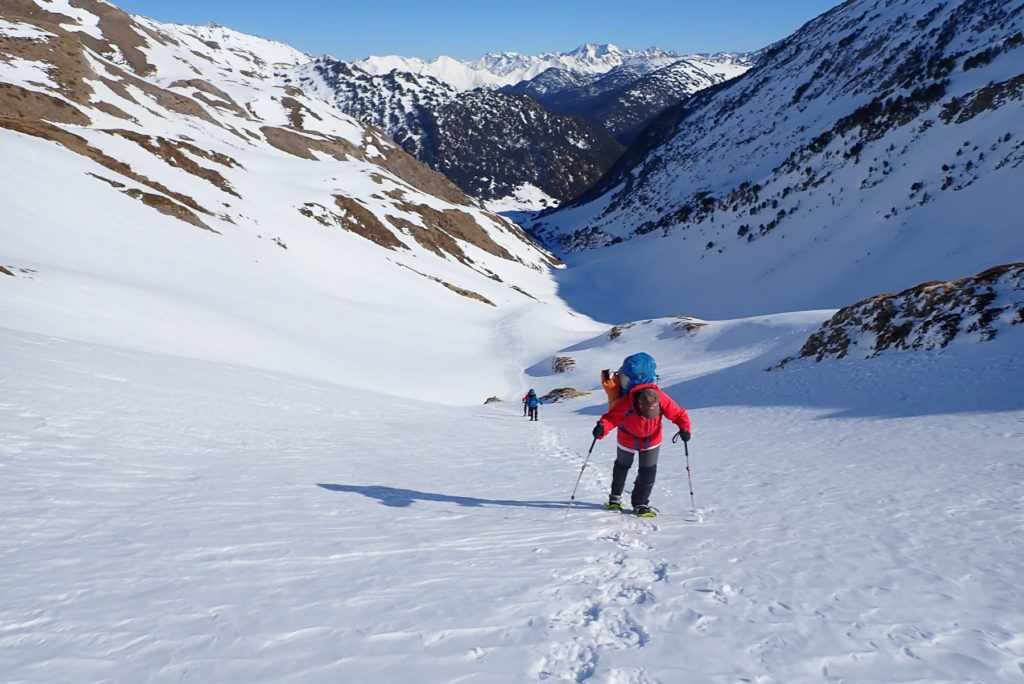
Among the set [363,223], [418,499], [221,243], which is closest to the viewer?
[418,499]

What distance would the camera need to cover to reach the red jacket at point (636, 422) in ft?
21.2

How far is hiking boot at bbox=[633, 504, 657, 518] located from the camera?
21.7ft

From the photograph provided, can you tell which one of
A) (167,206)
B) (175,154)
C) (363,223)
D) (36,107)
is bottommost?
(167,206)

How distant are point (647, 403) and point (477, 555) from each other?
256 centimetres

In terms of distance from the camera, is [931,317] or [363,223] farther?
[363,223]

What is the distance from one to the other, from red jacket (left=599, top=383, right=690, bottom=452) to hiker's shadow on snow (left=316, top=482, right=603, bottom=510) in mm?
1219

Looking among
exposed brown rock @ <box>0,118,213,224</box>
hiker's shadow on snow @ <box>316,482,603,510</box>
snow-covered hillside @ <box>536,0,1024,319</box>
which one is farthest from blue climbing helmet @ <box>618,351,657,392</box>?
exposed brown rock @ <box>0,118,213,224</box>

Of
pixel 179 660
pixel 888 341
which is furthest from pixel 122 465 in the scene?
pixel 888 341

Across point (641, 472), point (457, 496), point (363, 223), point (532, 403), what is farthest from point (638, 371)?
point (363, 223)

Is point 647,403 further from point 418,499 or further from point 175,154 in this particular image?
point 175,154

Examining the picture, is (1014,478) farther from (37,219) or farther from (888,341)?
(37,219)

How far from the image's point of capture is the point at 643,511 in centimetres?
661

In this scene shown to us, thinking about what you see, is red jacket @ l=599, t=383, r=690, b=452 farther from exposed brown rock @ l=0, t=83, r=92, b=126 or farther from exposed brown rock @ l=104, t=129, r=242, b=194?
exposed brown rock @ l=0, t=83, r=92, b=126

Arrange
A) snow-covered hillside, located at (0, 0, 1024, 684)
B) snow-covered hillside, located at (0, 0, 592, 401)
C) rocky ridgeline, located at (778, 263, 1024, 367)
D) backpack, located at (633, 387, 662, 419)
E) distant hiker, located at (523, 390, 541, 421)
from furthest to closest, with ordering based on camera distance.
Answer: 1. snow-covered hillside, located at (0, 0, 592, 401)
2. distant hiker, located at (523, 390, 541, 421)
3. rocky ridgeline, located at (778, 263, 1024, 367)
4. backpack, located at (633, 387, 662, 419)
5. snow-covered hillside, located at (0, 0, 1024, 684)
